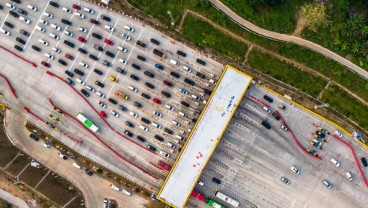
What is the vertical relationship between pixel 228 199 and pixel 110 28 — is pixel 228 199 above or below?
below

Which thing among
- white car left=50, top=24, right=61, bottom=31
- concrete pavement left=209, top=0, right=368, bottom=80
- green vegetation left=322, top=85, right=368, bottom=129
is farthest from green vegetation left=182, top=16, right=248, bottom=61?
white car left=50, top=24, right=61, bottom=31

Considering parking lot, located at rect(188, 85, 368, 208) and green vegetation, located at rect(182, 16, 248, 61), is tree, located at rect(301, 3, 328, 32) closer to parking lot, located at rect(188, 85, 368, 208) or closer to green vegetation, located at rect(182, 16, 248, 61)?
green vegetation, located at rect(182, 16, 248, 61)

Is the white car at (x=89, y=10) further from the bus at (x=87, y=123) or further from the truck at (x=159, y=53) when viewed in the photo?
the bus at (x=87, y=123)

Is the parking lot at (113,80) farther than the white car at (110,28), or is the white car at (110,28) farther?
the white car at (110,28)

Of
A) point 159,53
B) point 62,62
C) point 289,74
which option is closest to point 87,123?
point 62,62

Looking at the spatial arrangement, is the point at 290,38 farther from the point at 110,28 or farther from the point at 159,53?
the point at 110,28

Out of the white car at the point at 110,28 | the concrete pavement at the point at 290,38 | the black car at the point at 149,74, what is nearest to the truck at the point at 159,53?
the black car at the point at 149,74
